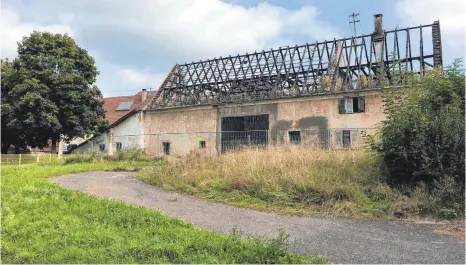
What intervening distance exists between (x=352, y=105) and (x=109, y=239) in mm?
21325

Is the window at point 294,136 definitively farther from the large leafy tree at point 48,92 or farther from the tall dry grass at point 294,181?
the large leafy tree at point 48,92

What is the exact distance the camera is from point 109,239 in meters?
→ 5.58

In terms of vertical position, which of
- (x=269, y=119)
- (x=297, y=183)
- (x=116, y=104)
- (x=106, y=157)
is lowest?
(x=297, y=183)

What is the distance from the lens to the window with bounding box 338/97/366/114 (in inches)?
939

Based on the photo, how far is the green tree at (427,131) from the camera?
798cm

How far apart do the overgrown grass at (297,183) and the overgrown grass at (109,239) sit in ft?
9.31

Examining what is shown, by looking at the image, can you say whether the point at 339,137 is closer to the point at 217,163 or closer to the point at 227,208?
the point at 217,163

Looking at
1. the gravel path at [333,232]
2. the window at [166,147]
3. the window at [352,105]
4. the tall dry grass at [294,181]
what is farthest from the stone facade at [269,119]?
the gravel path at [333,232]

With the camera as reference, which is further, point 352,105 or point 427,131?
point 352,105

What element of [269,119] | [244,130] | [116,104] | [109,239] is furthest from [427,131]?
[116,104]

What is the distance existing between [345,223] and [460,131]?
333cm

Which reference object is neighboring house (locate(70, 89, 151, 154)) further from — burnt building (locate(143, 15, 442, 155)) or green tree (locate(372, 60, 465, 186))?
green tree (locate(372, 60, 465, 186))

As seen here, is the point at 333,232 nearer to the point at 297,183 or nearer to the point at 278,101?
the point at 297,183

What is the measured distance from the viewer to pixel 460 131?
790 cm
